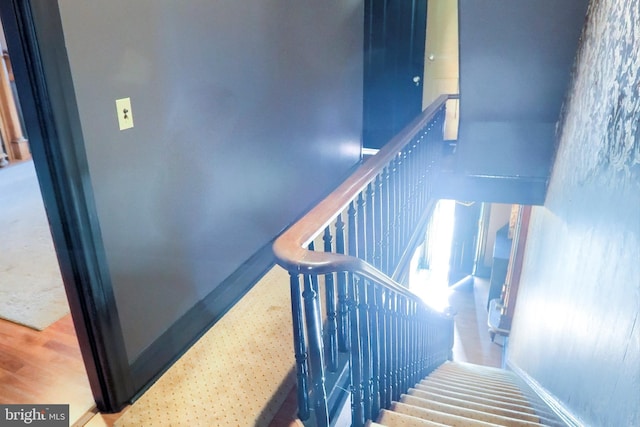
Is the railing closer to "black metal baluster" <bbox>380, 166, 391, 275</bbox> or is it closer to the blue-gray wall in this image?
"black metal baluster" <bbox>380, 166, 391, 275</bbox>

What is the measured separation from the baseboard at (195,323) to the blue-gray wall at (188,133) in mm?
44

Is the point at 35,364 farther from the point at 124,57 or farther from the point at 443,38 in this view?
the point at 443,38

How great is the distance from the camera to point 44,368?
2.13m

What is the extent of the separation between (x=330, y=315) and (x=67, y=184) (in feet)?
3.22

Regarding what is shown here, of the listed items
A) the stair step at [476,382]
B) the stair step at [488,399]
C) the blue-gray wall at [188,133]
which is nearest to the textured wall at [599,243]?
the stair step at [488,399]

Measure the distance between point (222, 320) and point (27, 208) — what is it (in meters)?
2.72

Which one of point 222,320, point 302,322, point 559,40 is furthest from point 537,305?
point 302,322

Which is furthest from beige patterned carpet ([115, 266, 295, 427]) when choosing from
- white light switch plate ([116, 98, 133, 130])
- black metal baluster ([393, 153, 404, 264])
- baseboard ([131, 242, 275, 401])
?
white light switch plate ([116, 98, 133, 130])

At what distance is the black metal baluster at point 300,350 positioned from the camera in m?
1.24

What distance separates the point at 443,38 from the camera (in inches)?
198

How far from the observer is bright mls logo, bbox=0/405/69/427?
187 centimetres

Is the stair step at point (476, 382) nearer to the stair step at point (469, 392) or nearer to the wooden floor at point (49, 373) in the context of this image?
the stair step at point (469, 392)

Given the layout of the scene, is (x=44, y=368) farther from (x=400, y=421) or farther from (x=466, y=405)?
(x=466, y=405)

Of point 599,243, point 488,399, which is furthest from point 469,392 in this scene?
point 599,243
